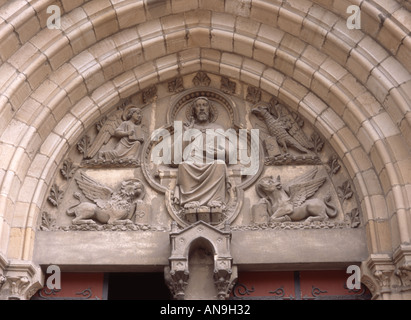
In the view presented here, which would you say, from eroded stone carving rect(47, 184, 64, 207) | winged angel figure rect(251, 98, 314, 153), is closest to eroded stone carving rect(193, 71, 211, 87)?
winged angel figure rect(251, 98, 314, 153)

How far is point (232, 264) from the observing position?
7.74 meters

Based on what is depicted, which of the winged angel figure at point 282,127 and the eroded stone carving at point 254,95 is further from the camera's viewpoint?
the eroded stone carving at point 254,95

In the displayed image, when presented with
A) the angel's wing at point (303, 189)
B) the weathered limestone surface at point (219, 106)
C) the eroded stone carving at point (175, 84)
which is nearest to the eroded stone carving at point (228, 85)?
the weathered limestone surface at point (219, 106)

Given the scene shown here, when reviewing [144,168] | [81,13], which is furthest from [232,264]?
[81,13]

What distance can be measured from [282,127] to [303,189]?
1013 mm

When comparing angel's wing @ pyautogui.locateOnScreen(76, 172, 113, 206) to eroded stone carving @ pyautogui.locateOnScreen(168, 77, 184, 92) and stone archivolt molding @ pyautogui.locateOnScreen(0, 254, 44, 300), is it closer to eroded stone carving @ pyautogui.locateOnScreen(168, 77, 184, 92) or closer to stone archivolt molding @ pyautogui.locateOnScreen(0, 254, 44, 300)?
stone archivolt molding @ pyautogui.locateOnScreen(0, 254, 44, 300)

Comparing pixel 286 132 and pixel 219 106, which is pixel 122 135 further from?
pixel 286 132

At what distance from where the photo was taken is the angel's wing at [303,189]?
8.31 m

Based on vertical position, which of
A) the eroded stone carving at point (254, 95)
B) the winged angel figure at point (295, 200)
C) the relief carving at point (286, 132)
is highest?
the eroded stone carving at point (254, 95)

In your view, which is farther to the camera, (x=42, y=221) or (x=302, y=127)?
(x=302, y=127)

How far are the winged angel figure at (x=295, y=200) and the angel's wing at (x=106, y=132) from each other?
90.6 inches

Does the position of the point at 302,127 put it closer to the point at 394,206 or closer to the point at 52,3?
the point at 394,206

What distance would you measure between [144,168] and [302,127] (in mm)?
2395

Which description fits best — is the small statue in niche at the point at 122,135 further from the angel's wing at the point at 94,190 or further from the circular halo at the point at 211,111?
the circular halo at the point at 211,111
